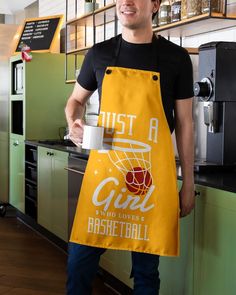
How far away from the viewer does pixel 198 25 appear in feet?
10.1

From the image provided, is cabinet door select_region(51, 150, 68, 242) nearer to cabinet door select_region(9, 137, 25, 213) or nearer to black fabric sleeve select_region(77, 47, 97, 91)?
cabinet door select_region(9, 137, 25, 213)

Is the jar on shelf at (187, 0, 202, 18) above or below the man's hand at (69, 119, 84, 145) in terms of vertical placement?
above

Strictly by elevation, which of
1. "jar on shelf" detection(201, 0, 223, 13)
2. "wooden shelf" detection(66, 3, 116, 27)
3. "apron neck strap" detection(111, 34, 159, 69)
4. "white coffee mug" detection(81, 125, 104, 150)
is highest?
"wooden shelf" detection(66, 3, 116, 27)

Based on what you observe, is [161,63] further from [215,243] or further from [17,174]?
[17,174]

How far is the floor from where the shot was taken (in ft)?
11.4

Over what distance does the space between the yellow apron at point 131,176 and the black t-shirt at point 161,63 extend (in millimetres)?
33

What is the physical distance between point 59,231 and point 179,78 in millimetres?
2586

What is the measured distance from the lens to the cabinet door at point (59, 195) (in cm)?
423

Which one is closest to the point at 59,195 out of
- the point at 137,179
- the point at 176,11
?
the point at 176,11

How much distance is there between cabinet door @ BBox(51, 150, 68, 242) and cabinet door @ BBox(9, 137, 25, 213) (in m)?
0.91

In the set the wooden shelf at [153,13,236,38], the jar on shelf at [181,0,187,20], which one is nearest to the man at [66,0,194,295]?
the wooden shelf at [153,13,236,38]

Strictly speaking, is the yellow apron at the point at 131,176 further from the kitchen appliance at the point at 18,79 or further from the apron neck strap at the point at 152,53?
the kitchen appliance at the point at 18,79

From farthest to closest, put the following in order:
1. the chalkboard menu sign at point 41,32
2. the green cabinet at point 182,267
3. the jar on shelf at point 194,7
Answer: the chalkboard menu sign at point 41,32 → the jar on shelf at point 194,7 → the green cabinet at point 182,267

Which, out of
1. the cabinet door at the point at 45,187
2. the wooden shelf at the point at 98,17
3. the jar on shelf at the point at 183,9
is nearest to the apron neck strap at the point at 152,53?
the jar on shelf at the point at 183,9
